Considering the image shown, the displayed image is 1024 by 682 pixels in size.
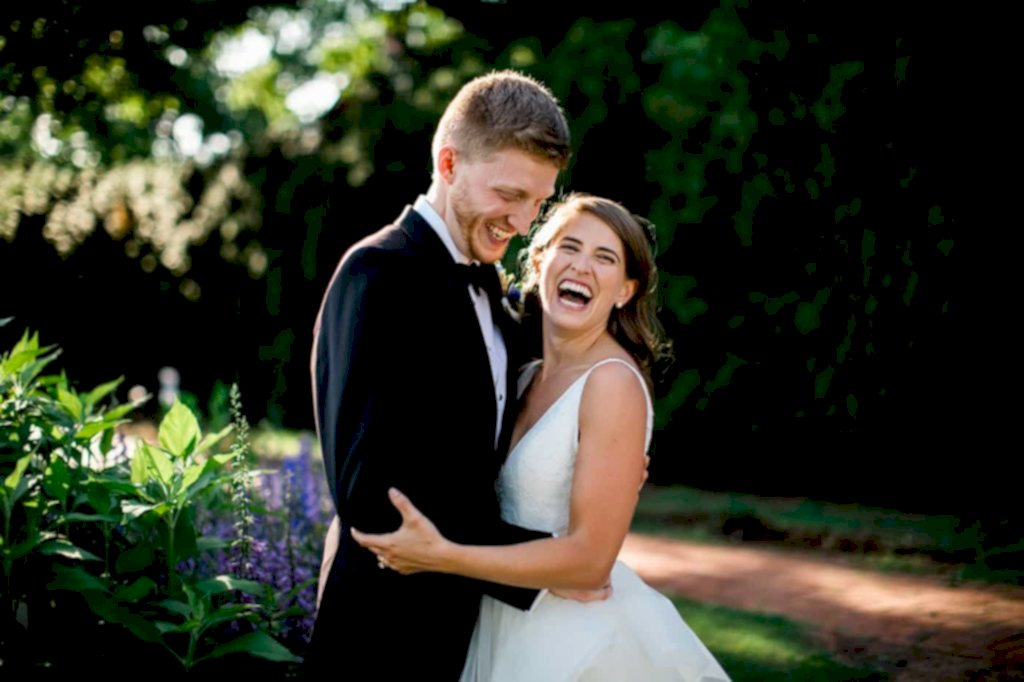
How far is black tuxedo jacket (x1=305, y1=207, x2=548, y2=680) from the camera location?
2338 millimetres

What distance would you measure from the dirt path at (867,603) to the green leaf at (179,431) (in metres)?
2.86

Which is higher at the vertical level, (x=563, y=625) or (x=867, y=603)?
(x=563, y=625)

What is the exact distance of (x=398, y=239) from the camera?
2570mm

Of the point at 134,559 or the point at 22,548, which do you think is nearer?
the point at 22,548

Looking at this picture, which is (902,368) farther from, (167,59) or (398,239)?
(167,59)

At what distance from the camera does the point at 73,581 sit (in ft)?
9.41

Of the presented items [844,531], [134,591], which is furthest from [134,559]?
[844,531]

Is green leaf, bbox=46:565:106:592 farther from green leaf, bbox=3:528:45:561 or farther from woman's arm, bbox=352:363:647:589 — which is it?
woman's arm, bbox=352:363:647:589

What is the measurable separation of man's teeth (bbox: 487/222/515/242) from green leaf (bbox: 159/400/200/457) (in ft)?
3.84

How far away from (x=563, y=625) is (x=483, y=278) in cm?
92

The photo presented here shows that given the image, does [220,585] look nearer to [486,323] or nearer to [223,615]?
[223,615]

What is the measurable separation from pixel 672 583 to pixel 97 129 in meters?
12.3

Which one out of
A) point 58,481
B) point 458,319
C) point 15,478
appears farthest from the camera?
point 58,481

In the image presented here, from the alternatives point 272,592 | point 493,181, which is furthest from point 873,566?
point 493,181
